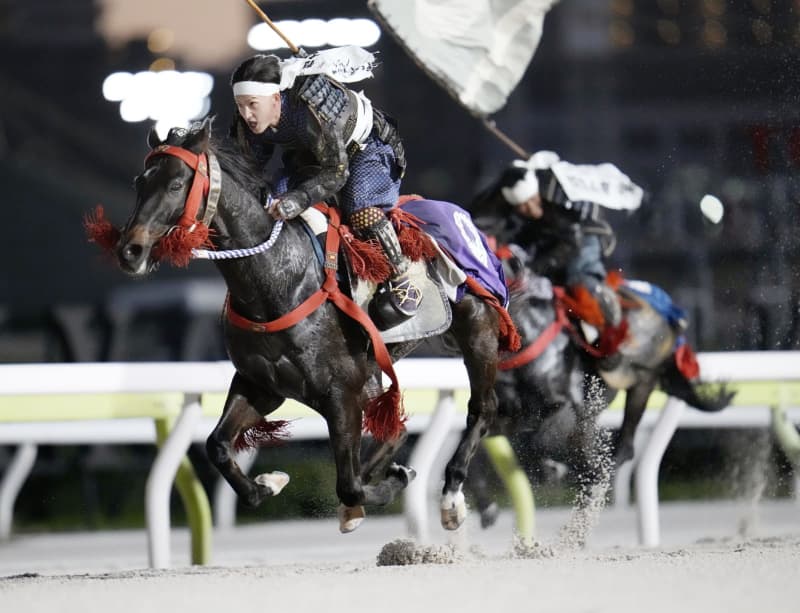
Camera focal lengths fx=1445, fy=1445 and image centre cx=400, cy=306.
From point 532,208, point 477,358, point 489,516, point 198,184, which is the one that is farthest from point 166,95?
point 198,184

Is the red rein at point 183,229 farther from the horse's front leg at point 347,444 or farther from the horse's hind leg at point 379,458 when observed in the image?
the horse's hind leg at point 379,458

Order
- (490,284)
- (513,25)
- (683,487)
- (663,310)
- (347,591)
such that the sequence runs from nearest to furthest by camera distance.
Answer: (347,591) → (490,284) → (513,25) → (663,310) → (683,487)

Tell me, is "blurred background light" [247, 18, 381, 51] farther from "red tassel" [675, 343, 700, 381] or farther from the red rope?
the red rope

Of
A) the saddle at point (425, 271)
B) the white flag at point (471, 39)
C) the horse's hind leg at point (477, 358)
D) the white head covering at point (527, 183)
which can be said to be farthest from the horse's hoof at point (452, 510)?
the white head covering at point (527, 183)

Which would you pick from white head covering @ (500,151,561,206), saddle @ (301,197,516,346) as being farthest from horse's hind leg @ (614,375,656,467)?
saddle @ (301,197,516,346)

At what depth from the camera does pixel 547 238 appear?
7.26 m

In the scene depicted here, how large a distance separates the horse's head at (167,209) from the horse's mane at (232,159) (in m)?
0.06

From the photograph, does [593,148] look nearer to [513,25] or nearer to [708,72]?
[708,72]

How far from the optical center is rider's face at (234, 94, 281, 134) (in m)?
4.76

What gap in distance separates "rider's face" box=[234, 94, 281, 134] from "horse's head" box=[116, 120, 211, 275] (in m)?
0.24

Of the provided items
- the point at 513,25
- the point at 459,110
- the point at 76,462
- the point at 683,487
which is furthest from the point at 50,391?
the point at 459,110

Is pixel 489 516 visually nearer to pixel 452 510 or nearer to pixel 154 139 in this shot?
pixel 452 510

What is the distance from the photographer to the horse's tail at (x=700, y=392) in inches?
297

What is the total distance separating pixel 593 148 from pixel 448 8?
7.54 meters
